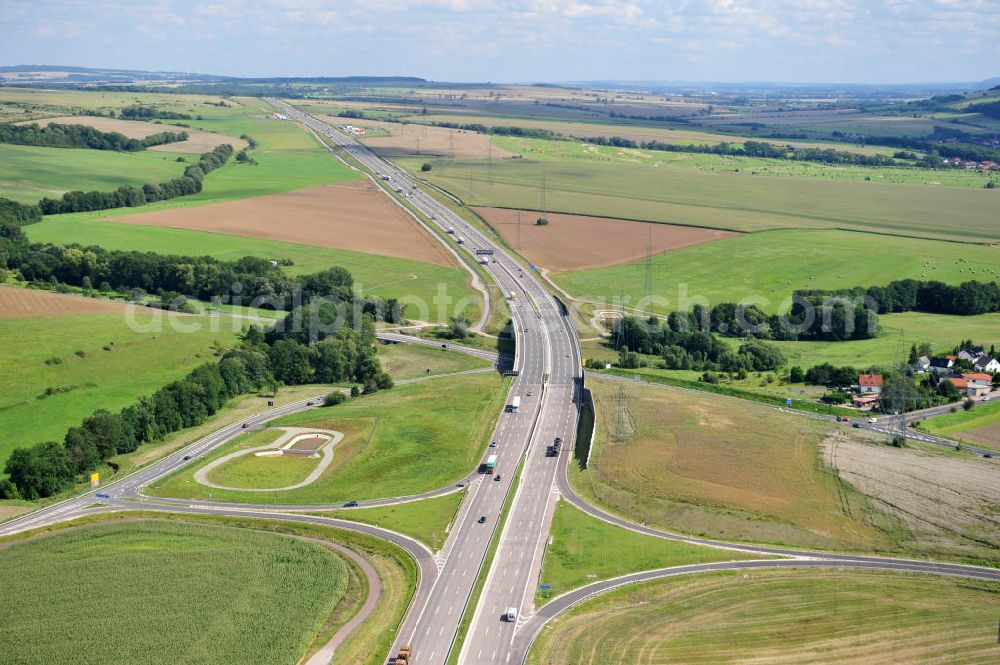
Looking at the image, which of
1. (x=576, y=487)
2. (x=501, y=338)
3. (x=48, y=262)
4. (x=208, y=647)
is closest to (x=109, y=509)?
(x=208, y=647)

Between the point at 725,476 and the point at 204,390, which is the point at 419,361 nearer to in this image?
the point at 204,390

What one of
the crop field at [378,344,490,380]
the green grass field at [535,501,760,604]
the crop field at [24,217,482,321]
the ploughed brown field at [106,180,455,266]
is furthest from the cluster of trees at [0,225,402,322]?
the green grass field at [535,501,760,604]

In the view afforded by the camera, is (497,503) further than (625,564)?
Yes

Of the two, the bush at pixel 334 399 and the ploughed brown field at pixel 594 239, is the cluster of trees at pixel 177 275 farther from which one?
the ploughed brown field at pixel 594 239

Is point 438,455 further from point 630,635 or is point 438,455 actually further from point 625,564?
point 630,635

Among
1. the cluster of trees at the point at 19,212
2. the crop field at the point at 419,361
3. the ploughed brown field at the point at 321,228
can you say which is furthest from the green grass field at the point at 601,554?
the cluster of trees at the point at 19,212

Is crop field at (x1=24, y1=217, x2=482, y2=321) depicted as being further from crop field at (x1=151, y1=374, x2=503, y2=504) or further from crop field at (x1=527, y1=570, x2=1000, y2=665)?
crop field at (x1=527, y1=570, x2=1000, y2=665)
